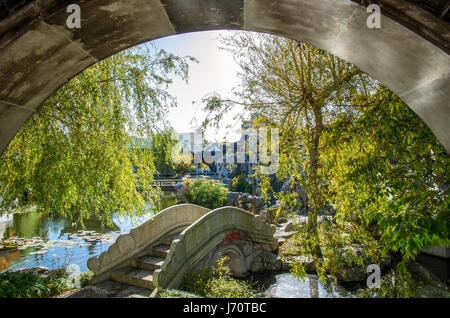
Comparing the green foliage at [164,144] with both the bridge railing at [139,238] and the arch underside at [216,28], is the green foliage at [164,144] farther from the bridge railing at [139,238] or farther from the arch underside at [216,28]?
the arch underside at [216,28]

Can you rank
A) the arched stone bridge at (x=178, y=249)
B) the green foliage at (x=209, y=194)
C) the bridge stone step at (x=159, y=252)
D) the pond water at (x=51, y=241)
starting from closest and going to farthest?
the arched stone bridge at (x=178, y=249), the bridge stone step at (x=159, y=252), the pond water at (x=51, y=241), the green foliage at (x=209, y=194)

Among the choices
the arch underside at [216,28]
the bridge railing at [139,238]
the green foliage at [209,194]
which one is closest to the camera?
the arch underside at [216,28]

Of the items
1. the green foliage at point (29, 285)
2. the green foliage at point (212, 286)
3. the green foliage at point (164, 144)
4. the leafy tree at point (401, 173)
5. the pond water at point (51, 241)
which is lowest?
the pond water at point (51, 241)

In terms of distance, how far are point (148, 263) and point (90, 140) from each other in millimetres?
4114

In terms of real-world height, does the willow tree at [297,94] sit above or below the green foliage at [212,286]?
above

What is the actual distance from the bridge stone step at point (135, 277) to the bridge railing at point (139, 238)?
25 centimetres

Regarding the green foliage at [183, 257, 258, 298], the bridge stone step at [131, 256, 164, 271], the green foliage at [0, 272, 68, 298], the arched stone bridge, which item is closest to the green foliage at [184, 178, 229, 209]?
the arched stone bridge

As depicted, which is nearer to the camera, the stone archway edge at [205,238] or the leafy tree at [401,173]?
the leafy tree at [401,173]

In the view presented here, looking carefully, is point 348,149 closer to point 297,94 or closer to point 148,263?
point 297,94

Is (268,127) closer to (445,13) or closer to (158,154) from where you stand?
(158,154)

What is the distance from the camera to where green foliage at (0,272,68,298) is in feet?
16.0

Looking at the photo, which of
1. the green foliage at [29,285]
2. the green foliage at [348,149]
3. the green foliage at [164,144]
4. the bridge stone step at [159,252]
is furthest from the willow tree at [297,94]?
the green foliage at [29,285]

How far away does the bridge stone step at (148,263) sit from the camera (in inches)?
259

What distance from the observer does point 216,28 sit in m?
1.71
